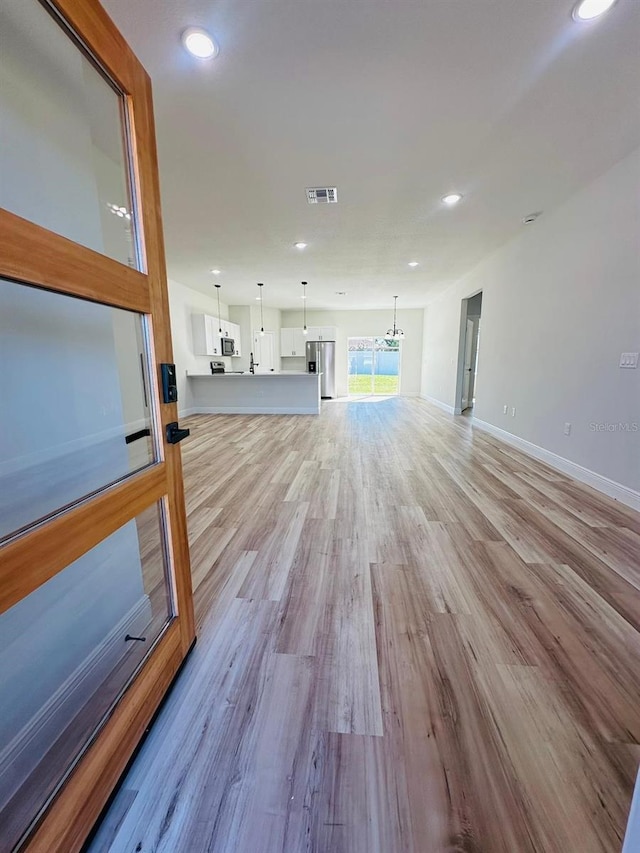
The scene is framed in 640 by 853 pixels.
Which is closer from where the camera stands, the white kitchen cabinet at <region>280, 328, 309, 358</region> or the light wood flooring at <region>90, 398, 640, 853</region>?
the light wood flooring at <region>90, 398, 640, 853</region>

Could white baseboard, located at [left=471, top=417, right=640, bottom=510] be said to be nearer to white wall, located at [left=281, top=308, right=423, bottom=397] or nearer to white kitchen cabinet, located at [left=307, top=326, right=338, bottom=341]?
white wall, located at [left=281, top=308, right=423, bottom=397]

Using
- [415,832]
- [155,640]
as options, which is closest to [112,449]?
[155,640]

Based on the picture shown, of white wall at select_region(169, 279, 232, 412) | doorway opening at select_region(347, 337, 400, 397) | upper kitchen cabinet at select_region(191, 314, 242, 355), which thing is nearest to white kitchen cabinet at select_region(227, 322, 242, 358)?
upper kitchen cabinet at select_region(191, 314, 242, 355)

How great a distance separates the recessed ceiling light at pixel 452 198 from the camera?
322cm

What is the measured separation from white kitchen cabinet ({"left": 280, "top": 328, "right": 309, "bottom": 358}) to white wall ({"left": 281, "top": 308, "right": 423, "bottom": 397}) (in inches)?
11.5

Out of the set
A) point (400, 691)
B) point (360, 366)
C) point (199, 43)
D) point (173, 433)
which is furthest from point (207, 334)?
point (400, 691)

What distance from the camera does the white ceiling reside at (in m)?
1.60

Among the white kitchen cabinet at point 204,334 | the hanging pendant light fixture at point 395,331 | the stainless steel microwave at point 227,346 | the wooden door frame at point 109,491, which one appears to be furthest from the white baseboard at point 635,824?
the hanging pendant light fixture at point 395,331

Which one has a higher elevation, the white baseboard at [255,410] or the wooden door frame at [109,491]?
the wooden door frame at [109,491]

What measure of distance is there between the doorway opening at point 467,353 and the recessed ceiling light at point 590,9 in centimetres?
518

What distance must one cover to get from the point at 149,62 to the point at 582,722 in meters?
3.58

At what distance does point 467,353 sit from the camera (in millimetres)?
7453

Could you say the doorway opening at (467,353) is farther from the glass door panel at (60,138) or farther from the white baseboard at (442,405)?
the glass door panel at (60,138)

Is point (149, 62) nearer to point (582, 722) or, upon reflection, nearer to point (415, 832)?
point (415, 832)
